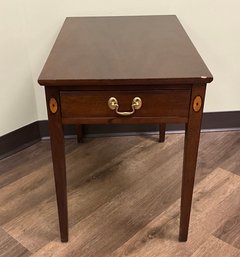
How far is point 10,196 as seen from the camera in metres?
1.52

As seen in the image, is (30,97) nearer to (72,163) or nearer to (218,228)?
(72,163)

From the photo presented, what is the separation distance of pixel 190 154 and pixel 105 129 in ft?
2.78

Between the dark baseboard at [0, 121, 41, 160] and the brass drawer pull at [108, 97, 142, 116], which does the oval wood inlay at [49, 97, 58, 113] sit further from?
the dark baseboard at [0, 121, 41, 160]

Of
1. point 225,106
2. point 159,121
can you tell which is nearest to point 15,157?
point 159,121

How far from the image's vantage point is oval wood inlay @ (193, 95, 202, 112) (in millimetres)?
1017

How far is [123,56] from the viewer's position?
43.9 inches

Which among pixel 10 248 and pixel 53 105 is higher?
pixel 53 105

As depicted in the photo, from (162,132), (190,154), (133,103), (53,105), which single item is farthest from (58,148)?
(162,132)

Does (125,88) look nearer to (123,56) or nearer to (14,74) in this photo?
(123,56)

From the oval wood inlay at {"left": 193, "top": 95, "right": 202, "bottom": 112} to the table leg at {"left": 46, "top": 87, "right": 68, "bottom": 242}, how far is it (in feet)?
1.27

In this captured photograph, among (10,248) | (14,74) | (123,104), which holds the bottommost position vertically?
(10,248)

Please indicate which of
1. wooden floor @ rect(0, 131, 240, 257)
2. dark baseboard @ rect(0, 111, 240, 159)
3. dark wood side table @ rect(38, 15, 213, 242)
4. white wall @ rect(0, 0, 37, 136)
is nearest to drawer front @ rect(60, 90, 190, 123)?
dark wood side table @ rect(38, 15, 213, 242)

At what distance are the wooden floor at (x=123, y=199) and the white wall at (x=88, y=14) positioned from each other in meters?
0.30

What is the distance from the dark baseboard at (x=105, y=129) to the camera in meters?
1.79
